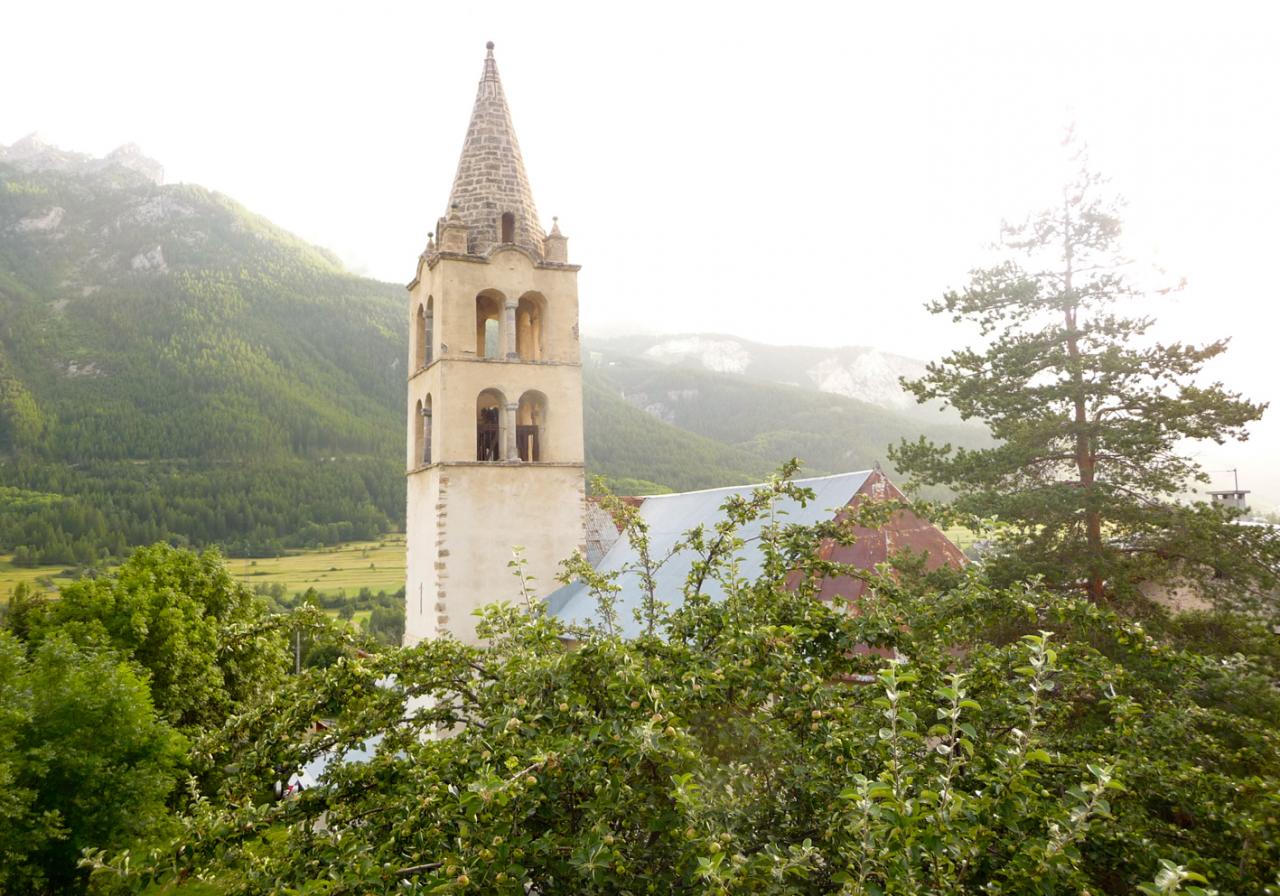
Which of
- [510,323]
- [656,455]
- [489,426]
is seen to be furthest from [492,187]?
[656,455]

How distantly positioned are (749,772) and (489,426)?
16.0m

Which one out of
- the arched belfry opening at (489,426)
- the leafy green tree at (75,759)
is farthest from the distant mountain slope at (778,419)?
the leafy green tree at (75,759)

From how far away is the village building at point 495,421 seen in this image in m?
17.1

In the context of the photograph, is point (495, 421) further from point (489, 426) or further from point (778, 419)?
point (778, 419)

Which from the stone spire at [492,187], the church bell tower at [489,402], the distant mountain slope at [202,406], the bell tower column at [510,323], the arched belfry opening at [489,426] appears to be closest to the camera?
the church bell tower at [489,402]

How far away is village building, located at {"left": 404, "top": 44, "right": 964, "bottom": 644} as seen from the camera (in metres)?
17.1

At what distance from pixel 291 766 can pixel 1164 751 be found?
6023 mm

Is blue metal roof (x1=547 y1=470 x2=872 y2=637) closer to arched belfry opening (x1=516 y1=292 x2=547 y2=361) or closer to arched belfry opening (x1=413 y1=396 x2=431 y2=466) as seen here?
arched belfry opening (x1=413 y1=396 x2=431 y2=466)

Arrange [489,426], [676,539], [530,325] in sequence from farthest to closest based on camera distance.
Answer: [530,325]
[489,426]
[676,539]

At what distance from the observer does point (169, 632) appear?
1762 centimetres

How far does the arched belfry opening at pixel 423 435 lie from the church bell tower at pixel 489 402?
0.04 metres

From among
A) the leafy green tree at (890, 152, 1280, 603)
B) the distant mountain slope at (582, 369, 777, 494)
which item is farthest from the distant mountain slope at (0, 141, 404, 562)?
the leafy green tree at (890, 152, 1280, 603)

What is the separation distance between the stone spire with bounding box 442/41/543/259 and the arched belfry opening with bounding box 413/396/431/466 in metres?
4.29

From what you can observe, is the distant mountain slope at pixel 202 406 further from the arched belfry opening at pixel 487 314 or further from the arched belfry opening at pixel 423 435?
the arched belfry opening at pixel 487 314
